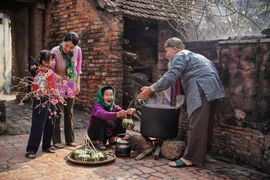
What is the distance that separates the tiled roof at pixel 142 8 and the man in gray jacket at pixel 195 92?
3.30 meters

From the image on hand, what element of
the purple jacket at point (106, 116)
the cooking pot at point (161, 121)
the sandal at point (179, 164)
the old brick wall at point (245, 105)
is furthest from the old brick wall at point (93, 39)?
the sandal at point (179, 164)

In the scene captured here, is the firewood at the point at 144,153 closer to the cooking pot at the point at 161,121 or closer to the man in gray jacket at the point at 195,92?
the cooking pot at the point at 161,121

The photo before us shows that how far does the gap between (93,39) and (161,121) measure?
3828 mm

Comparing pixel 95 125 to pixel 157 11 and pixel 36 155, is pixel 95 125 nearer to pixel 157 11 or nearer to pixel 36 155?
pixel 36 155

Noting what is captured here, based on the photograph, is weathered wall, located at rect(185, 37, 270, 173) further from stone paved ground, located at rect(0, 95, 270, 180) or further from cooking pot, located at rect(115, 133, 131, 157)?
cooking pot, located at rect(115, 133, 131, 157)

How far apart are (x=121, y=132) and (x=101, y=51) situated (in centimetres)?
279

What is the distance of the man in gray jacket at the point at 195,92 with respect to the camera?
422 centimetres

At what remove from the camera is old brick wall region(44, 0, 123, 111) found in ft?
23.5

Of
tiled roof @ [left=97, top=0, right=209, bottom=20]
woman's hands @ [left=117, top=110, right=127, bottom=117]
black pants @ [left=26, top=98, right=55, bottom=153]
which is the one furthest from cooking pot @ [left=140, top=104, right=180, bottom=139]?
tiled roof @ [left=97, top=0, right=209, bottom=20]

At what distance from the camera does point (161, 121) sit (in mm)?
4688

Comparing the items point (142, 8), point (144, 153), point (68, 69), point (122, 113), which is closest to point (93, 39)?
point (142, 8)

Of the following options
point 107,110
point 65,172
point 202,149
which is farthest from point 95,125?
point 202,149

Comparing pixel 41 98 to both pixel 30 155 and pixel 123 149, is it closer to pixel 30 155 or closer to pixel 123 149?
pixel 30 155

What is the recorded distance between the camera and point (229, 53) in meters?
4.60
